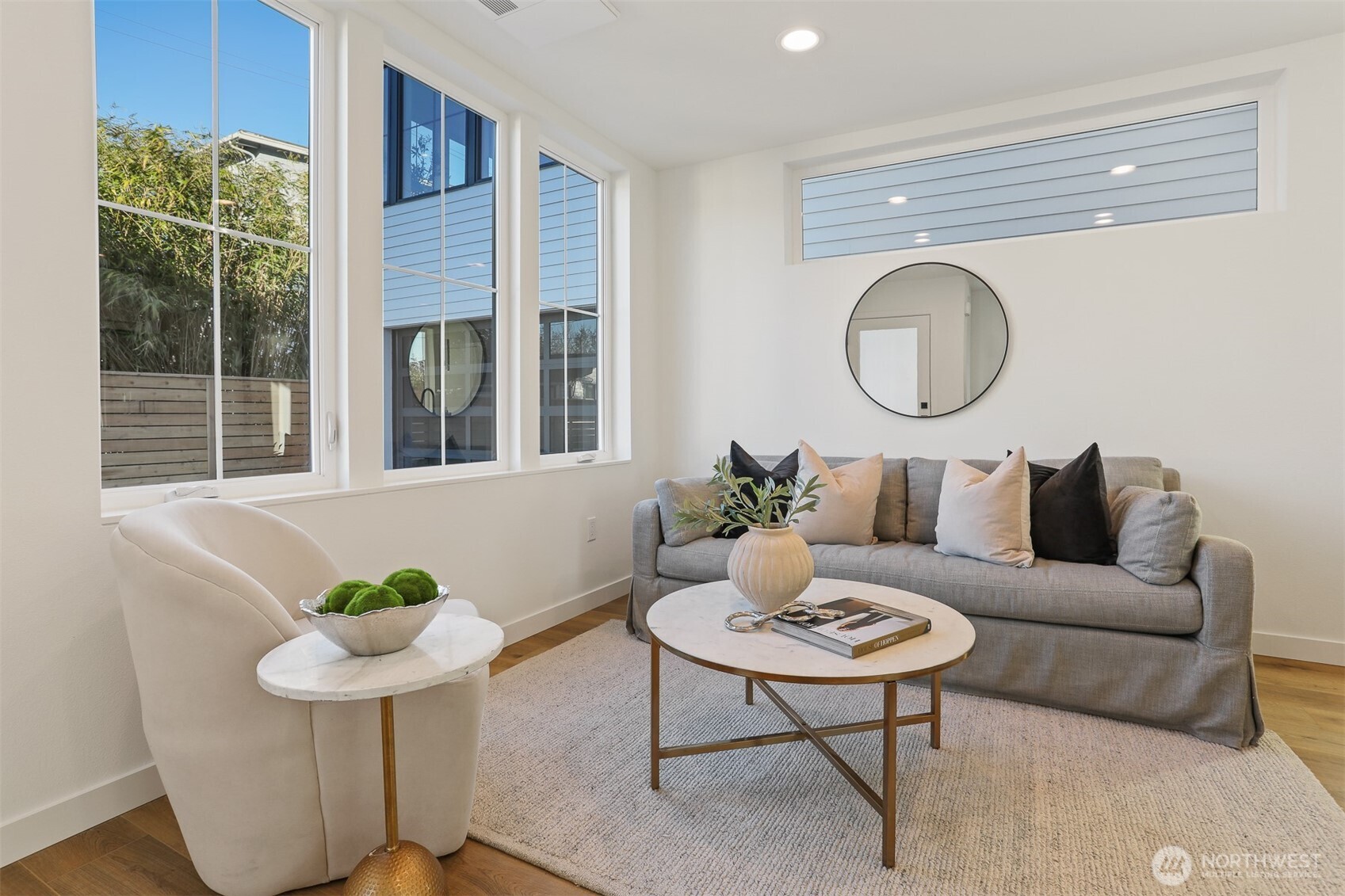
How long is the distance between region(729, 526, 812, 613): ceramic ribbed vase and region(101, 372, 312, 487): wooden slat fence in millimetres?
1622

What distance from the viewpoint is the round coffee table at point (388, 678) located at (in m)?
1.22

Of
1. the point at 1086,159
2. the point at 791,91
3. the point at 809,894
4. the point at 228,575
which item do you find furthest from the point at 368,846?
the point at 1086,159

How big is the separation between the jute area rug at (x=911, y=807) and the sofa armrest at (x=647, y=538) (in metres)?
0.80

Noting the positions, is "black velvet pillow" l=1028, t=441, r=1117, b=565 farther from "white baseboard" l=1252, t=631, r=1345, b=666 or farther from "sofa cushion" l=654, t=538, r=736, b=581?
"sofa cushion" l=654, t=538, r=736, b=581

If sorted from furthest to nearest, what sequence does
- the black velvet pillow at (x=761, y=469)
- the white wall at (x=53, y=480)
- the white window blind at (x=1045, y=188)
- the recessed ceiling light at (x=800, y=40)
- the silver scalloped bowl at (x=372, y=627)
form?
the black velvet pillow at (x=761, y=469), the white window blind at (x=1045, y=188), the recessed ceiling light at (x=800, y=40), the white wall at (x=53, y=480), the silver scalloped bowl at (x=372, y=627)

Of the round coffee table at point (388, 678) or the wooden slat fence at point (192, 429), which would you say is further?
the wooden slat fence at point (192, 429)

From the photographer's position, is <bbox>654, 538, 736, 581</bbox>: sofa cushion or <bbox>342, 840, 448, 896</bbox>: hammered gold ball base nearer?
<bbox>342, 840, 448, 896</bbox>: hammered gold ball base

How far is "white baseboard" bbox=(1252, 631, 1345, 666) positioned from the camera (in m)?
2.80

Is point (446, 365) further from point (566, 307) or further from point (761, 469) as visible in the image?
point (761, 469)

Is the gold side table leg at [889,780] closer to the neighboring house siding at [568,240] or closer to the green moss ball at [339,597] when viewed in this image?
the green moss ball at [339,597]

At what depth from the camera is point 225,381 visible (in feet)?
7.13

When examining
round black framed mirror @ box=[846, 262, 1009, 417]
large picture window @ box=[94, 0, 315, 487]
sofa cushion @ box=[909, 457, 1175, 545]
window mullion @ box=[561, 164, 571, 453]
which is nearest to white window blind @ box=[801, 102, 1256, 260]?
round black framed mirror @ box=[846, 262, 1009, 417]
